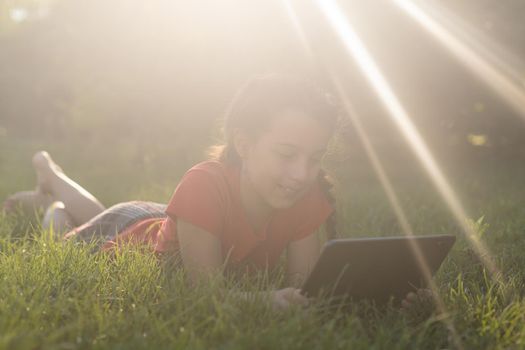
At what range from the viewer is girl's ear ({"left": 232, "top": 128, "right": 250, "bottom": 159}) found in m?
2.84

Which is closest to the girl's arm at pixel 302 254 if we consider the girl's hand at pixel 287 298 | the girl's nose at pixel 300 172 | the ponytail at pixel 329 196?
the ponytail at pixel 329 196

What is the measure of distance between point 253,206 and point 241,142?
33 centimetres

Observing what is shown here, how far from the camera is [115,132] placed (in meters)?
11.3

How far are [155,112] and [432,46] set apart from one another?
4.70 meters

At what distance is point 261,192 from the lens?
277 cm

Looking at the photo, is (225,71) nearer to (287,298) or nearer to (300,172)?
(300,172)

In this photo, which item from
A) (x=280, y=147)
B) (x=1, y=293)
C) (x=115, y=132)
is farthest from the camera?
(x=115, y=132)

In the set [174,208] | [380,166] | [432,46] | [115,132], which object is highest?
[432,46]

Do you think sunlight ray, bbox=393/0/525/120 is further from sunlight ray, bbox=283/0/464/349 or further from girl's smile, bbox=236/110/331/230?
girl's smile, bbox=236/110/331/230

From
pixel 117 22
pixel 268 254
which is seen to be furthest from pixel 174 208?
pixel 117 22

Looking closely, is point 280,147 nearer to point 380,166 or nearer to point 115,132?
point 380,166

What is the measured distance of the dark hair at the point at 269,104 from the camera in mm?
2723

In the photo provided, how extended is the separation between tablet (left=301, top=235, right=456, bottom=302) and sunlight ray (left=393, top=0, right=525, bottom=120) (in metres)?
6.64

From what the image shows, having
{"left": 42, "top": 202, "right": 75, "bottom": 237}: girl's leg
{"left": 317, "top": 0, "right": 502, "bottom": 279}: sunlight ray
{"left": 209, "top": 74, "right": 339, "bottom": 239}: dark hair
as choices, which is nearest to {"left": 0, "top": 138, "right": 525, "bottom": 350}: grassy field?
{"left": 209, "top": 74, "right": 339, "bottom": 239}: dark hair
